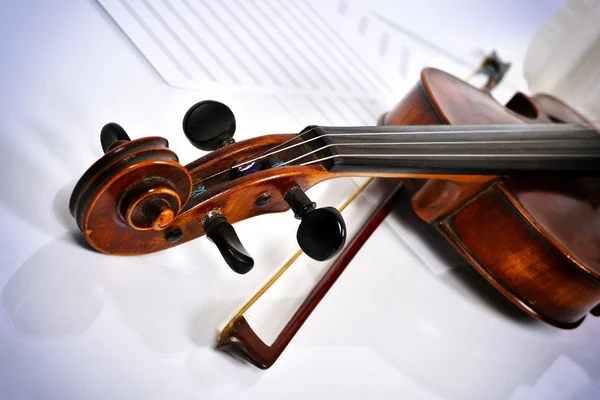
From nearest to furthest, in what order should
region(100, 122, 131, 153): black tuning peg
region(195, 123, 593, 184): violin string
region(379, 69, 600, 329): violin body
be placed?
1. region(100, 122, 131, 153): black tuning peg
2. region(195, 123, 593, 184): violin string
3. region(379, 69, 600, 329): violin body

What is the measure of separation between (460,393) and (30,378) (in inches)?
33.5

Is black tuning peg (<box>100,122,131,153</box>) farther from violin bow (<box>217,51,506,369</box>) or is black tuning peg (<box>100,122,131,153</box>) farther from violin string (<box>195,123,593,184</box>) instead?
violin bow (<box>217,51,506,369</box>)

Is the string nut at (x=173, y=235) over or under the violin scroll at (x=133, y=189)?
under

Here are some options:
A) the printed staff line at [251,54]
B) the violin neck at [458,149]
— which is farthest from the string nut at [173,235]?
the printed staff line at [251,54]

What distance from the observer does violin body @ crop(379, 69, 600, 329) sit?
3.71 feet

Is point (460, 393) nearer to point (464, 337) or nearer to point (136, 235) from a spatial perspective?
point (464, 337)

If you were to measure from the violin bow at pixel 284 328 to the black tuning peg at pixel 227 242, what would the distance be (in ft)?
0.59

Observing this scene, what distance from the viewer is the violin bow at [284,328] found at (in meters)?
0.91

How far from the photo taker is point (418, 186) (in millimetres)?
1254

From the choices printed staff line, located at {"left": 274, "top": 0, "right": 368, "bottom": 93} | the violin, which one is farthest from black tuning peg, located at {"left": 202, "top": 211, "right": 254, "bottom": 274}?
printed staff line, located at {"left": 274, "top": 0, "right": 368, "bottom": 93}

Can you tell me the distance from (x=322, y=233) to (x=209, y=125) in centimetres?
29

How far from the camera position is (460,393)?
3.70ft

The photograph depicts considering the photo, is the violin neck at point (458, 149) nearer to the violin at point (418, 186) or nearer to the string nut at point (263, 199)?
the violin at point (418, 186)

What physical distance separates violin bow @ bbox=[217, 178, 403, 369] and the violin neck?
22 cm
